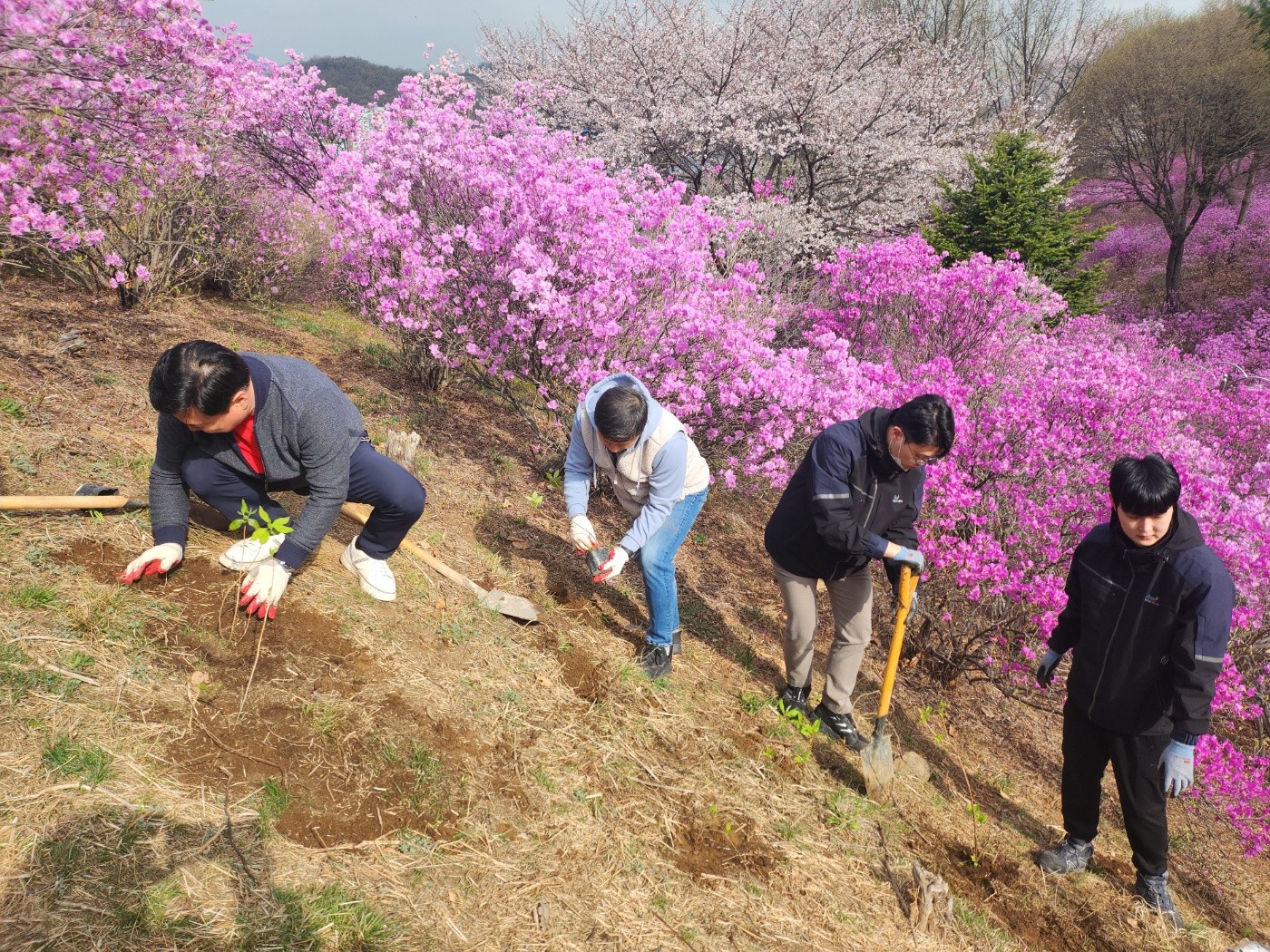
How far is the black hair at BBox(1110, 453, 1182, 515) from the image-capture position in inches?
100

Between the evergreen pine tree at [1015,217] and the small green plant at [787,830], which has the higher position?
the evergreen pine tree at [1015,217]

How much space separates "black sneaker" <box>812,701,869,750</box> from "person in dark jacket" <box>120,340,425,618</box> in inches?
96.2

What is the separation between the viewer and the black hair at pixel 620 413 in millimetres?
3117

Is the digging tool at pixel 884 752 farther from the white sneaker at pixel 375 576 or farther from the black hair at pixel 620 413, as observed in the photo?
the white sneaker at pixel 375 576

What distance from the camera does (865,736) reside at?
3.88 m

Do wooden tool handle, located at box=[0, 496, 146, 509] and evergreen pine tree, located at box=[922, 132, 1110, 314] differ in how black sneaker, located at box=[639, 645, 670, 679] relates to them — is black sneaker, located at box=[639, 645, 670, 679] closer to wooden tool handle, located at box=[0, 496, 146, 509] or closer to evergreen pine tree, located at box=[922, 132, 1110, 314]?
wooden tool handle, located at box=[0, 496, 146, 509]

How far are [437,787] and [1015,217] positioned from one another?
1182 cm

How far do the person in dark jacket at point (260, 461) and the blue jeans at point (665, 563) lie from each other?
4.02ft

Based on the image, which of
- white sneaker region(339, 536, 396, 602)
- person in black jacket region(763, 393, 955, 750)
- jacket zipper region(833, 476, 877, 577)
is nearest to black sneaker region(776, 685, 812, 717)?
person in black jacket region(763, 393, 955, 750)

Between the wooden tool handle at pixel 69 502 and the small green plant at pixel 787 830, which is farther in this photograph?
the wooden tool handle at pixel 69 502

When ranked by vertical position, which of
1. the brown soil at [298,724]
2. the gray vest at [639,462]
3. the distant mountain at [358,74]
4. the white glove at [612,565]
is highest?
the distant mountain at [358,74]

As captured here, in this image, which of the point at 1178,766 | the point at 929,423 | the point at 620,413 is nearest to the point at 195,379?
the point at 620,413

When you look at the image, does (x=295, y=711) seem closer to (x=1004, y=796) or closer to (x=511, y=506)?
(x=511, y=506)

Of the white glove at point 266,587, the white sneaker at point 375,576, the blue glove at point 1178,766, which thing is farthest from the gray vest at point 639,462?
the blue glove at point 1178,766
